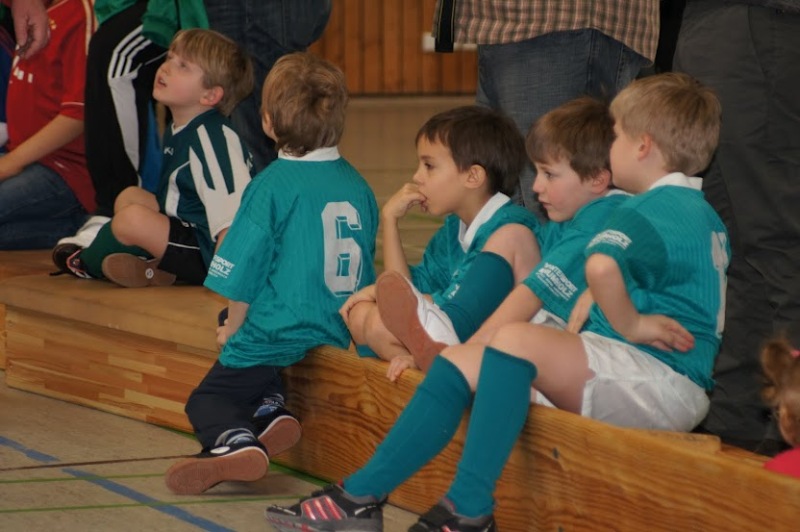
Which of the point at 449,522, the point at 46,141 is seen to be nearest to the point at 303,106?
the point at 449,522

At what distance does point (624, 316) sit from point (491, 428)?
1.02 ft

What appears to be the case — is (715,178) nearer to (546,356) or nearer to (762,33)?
(762,33)

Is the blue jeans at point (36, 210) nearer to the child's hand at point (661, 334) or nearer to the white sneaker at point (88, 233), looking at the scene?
the white sneaker at point (88, 233)

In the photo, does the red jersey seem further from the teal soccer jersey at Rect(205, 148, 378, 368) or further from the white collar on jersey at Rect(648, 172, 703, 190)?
the white collar on jersey at Rect(648, 172, 703, 190)

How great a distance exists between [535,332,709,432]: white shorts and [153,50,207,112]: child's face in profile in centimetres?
172

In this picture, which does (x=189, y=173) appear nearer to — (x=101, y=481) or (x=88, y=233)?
(x=88, y=233)

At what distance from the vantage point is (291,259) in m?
3.04

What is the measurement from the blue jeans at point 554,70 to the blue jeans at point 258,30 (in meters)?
1.16

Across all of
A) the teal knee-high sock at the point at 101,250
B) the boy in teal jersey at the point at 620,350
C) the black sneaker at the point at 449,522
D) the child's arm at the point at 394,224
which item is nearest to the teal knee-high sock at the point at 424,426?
the boy in teal jersey at the point at 620,350

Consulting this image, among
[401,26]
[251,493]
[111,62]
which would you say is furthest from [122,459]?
[401,26]

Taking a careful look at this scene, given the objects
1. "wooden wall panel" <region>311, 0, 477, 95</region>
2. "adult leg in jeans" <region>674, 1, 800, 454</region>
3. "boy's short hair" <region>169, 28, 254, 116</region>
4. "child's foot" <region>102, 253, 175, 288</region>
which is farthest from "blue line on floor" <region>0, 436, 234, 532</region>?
"wooden wall panel" <region>311, 0, 477, 95</region>

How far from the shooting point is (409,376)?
278 centimetres

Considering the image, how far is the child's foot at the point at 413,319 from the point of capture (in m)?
2.69

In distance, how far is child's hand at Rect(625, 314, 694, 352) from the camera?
239cm
